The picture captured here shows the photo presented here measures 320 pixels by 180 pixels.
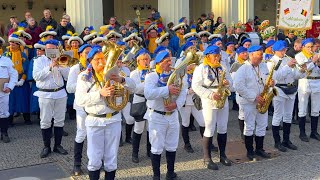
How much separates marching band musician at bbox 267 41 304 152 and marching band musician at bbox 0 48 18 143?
4.57 metres

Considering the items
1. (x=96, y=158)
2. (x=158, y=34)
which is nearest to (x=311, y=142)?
(x=96, y=158)

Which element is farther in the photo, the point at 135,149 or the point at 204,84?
the point at 135,149

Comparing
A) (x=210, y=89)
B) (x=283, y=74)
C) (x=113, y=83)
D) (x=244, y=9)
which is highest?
(x=244, y=9)

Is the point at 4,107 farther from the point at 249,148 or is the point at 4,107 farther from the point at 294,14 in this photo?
the point at 294,14

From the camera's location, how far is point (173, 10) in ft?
45.8

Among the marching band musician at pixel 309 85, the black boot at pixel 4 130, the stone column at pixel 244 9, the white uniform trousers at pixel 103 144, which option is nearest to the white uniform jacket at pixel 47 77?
the black boot at pixel 4 130

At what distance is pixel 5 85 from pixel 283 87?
4.92 m

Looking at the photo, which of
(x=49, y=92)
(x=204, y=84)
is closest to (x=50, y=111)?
(x=49, y=92)

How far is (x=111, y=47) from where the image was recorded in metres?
5.08

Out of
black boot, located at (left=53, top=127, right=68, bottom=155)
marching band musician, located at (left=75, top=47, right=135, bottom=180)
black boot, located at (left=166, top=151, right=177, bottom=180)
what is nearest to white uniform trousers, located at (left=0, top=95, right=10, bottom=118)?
black boot, located at (left=53, top=127, right=68, bottom=155)

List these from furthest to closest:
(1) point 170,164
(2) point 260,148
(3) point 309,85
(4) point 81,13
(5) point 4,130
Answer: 1. (4) point 81,13
2. (5) point 4,130
3. (3) point 309,85
4. (2) point 260,148
5. (1) point 170,164

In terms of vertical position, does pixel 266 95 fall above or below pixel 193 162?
above

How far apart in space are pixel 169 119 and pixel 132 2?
52.1 ft

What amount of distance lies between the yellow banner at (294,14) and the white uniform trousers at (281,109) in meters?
1.99
